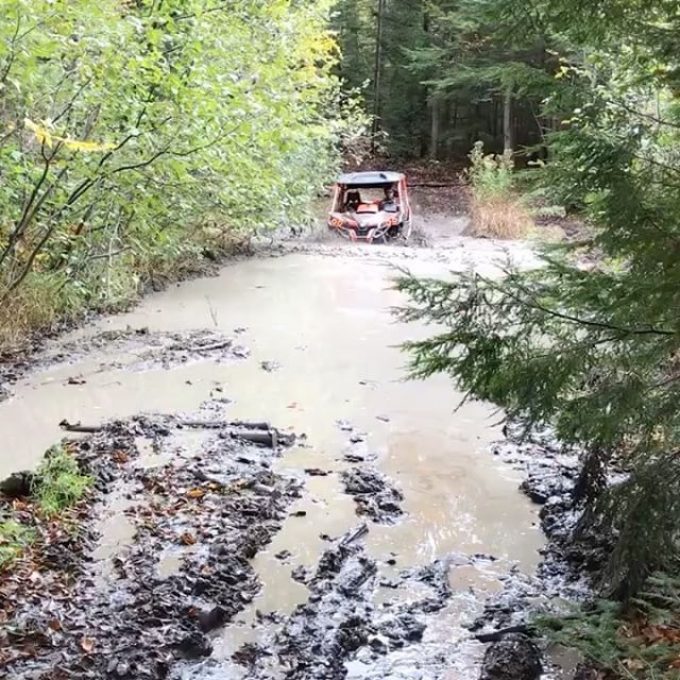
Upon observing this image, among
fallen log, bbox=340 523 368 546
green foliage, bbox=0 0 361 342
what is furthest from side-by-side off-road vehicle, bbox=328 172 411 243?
fallen log, bbox=340 523 368 546

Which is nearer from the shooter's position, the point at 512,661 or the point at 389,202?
the point at 512,661

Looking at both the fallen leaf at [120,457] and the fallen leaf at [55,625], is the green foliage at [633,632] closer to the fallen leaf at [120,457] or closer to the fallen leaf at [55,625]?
the fallen leaf at [55,625]

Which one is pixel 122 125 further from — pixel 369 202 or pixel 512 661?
pixel 369 202

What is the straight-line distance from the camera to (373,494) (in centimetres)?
536

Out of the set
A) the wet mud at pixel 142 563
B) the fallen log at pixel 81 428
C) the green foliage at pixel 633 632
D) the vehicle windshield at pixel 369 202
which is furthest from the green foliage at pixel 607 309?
the vehicle windshield at pixel 369 202

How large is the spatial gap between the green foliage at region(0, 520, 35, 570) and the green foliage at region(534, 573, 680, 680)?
261 cm

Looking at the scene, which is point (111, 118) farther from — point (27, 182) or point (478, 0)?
point (478, 0)

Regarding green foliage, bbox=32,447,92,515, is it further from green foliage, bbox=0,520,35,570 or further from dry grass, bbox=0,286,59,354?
dry grass, bbox=0,286,59,354

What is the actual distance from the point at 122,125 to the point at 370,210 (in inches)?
472

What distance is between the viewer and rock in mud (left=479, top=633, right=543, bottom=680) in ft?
10.9

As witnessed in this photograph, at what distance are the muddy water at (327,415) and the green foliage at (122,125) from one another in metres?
1.17

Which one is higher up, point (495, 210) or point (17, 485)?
point (495, 210)

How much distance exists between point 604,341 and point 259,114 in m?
5.25

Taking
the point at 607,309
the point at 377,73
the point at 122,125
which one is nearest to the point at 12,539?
the point at 607,309
